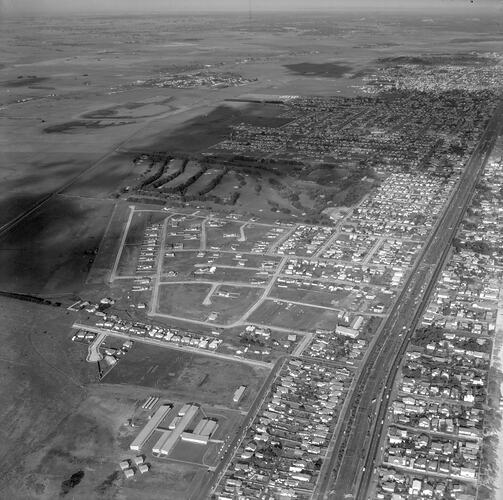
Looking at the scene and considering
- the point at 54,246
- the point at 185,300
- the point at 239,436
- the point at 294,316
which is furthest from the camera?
the point at 54,246

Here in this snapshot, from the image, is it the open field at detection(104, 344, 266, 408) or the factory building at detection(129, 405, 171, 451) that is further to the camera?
the open field at detection(104, 344, 266, 408)

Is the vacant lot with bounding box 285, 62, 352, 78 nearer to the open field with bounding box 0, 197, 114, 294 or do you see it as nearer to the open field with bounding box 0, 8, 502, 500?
the open field with bounding box 0, 8, 502, 500

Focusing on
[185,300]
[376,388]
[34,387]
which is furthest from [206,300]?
[376,388]

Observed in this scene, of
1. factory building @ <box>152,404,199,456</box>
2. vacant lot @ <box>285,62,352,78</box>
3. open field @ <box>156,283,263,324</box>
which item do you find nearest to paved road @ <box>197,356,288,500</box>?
factory building @ <box>152,404,199,456</box>

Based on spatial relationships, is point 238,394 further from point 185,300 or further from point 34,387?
point 185,300

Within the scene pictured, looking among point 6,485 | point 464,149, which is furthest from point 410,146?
point 6,485

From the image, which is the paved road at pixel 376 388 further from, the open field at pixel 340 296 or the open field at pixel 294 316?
the open field at pixel 294 316

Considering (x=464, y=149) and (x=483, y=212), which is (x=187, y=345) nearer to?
(x=483, y=212)

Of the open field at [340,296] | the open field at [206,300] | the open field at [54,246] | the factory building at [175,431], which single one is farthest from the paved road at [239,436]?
the open field at [54,246]

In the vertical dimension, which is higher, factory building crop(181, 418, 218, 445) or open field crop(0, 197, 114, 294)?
open field crop(0, 197, 114, 294)
